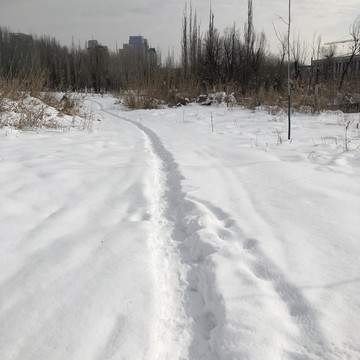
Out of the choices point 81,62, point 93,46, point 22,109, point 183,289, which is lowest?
point 183,289

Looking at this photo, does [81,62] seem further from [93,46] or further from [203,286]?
[203,286]

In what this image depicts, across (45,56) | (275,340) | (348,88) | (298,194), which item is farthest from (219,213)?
(45,56)

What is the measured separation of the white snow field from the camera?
83cm

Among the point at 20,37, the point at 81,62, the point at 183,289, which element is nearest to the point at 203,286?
the point at 183,289

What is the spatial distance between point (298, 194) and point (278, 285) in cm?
97

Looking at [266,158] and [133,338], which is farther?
[266,158]

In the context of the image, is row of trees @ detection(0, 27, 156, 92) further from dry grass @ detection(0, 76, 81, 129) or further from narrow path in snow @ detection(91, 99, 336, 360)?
narrow path in snow @ detection(91, 99, 336, 360)

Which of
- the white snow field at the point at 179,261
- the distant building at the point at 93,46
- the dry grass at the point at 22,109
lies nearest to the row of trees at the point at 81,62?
the distant building at the point at 93,46

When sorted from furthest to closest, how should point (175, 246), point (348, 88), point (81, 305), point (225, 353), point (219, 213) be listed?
point (348, 88)
point (219, 213)
point (175, 246)
point (81, 305)
point (225, 353)

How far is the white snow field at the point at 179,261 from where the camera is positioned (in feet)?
2.71

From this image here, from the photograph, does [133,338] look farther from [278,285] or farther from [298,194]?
[298,194]

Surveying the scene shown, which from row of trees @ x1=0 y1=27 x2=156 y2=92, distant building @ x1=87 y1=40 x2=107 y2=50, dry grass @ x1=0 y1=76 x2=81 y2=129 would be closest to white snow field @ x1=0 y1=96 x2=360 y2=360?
dry grass @ x1=0 y1=76 x2=81 y2=129

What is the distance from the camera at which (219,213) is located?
1671mm

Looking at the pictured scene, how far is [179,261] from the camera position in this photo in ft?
4.10
